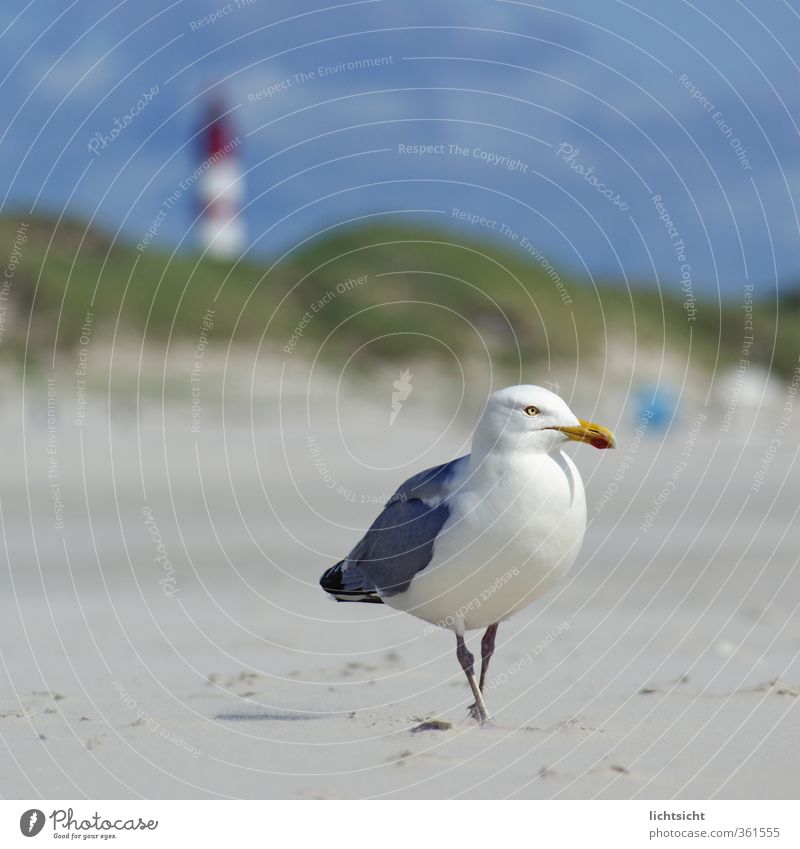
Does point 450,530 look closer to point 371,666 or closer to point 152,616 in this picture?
point 371,666

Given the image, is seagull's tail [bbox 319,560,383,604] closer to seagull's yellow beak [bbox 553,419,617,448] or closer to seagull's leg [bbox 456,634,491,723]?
seagull's leg [bbox 456,634,491,723]

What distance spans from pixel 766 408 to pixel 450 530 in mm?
39457

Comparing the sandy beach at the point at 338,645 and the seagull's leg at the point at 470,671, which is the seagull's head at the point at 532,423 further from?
the sandy beach at the point at 338,645

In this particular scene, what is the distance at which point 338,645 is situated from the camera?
1038cm

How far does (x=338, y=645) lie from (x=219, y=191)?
55.1 m

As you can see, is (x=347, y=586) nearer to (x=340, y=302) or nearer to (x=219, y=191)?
(x=340, y=302)

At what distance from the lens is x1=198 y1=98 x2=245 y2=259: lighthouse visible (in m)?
61.4

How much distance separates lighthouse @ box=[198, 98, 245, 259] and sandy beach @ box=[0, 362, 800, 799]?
39.2 metres

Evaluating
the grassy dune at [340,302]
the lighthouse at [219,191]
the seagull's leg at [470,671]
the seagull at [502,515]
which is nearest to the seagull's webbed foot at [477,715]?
the seagull's leg at [470,671]

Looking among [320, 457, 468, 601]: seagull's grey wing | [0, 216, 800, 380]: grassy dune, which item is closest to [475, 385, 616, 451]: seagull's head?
[320, 457, 468, 601]: seagull's grey wing

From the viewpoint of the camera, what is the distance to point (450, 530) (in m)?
6.19

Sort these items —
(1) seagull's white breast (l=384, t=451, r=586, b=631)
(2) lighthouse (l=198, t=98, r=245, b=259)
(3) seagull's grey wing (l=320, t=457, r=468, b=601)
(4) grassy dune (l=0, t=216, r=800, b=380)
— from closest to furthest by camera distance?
1. (1) seagull's white breast (l=384, t=451, r=586, b=631)
2. (3) seagull's grey wing (l=320, t=457, r=468, b=601)
3. (4) grassy dune (l=0, t=216, r=800, b=380)
4. (2) lighthouse (l=198, t=98, r=245, b=259)

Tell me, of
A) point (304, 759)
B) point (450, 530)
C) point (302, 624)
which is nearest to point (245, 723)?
point (304, 759)

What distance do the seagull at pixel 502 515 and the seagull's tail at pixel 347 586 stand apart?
40 centimetres
